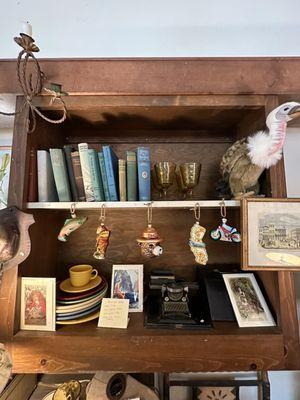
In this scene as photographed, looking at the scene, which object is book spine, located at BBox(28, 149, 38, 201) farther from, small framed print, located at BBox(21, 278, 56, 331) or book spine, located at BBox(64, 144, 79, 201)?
small framed print, located at BBox(21, 278, 56, 331)

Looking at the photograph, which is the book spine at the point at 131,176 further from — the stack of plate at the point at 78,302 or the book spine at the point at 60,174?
the stack of plate at the point at 78,302

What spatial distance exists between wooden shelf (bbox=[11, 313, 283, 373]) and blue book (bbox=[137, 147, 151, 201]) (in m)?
0.46

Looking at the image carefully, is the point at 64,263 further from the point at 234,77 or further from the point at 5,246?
the point at 234,77

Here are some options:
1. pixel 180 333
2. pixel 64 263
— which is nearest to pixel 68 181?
pixel 64 263

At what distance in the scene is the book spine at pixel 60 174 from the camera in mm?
826

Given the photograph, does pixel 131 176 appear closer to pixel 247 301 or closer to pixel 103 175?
pixel 103 175

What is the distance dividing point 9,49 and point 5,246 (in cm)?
101

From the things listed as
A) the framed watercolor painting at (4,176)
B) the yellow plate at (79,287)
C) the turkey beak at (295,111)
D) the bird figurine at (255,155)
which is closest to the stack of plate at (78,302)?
the yellow plate at (79,287)

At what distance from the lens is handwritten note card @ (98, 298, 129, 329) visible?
2.48 ft

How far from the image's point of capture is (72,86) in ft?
2.46

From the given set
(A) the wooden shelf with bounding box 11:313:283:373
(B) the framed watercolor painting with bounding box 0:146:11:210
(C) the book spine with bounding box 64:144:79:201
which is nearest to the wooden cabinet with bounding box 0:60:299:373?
(A) the wooden shelf with bounding box 11:313:283:373

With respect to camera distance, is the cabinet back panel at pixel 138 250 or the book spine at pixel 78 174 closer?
the book spine at pixel 78 174

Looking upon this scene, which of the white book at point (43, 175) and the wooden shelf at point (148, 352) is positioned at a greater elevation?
the white book at point (43, 175)

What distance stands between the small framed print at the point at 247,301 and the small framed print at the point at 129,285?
334 mm
